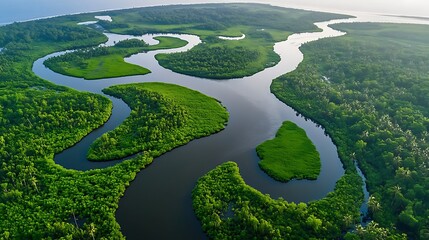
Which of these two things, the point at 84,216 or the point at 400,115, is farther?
the point at 400,115

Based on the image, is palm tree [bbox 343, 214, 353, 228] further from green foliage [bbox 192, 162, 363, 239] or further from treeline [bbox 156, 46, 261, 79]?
treeline [bbox 156, 46, 261, 79]

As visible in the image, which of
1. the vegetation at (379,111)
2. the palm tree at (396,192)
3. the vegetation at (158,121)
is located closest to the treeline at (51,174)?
the vegetation at (158,121)

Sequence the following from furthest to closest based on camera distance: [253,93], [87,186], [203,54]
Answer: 1. [203,54]
2. [253,93]
3. [87,186]

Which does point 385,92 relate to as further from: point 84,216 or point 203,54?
point 84,216

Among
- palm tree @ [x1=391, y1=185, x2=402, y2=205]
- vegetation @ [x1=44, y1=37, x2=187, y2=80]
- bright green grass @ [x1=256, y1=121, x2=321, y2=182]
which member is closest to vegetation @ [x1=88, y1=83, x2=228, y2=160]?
bright green grass @ [x1=256, y1=121, x2=321, y2=182]

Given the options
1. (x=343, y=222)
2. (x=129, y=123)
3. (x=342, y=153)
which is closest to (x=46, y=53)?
(x=129, y=123)

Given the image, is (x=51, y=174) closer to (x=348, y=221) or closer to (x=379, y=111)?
(x=348, y=221)
